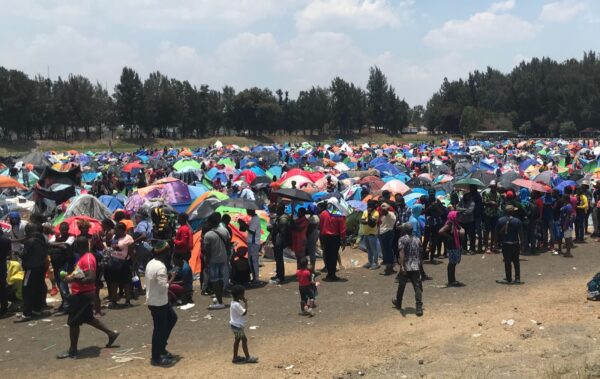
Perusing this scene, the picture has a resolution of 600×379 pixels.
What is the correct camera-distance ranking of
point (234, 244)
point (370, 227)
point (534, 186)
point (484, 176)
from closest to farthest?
point (234, 244) < point (370, 227) < point (534, 186) < point (484, 176)

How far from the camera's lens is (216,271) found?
9227 millimetres

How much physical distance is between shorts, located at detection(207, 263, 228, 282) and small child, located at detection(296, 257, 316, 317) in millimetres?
1482

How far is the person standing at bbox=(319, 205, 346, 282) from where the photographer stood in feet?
34.4

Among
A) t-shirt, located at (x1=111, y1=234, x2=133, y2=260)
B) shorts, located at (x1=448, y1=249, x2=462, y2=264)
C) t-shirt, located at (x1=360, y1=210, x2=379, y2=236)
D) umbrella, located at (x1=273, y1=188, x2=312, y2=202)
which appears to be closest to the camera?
t-shirt, located at (x1=111, y1=234, x2=133, y2=260)

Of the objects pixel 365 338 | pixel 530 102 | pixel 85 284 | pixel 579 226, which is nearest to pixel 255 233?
pixel 365 338

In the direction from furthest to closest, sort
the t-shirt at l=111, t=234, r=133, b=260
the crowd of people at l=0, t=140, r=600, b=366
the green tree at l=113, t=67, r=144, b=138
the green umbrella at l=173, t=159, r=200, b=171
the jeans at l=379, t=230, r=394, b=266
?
the green tree at l=113, t=67, r=144, b=138 → the green umbrella at l=173, t=159, r=200, b=171 → the jeans at l=379, t=230, r=394, b=266 → the t-shirt at l=111, t=234, r=133, b=260 → the crowd of people at l=0, t=140, r=600, b=366

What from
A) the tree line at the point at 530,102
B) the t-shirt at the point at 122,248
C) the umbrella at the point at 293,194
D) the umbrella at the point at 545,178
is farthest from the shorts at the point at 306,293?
the tree line at the point at 530,102

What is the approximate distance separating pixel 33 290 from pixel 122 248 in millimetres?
1459

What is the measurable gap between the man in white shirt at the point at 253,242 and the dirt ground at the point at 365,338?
0.56 m

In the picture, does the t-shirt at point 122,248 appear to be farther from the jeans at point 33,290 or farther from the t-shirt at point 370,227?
the t-shirt at point 370,227

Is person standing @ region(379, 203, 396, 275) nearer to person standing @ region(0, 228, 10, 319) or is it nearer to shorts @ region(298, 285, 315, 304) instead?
shorts @ region(298, 285, 315, 304)

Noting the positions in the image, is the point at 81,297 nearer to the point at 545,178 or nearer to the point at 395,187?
the point at 395,187

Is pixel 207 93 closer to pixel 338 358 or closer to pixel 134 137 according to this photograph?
pixel 134 137

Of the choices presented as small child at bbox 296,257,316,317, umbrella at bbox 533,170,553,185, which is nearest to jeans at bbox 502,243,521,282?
small child at bbox 296,257,316,317
